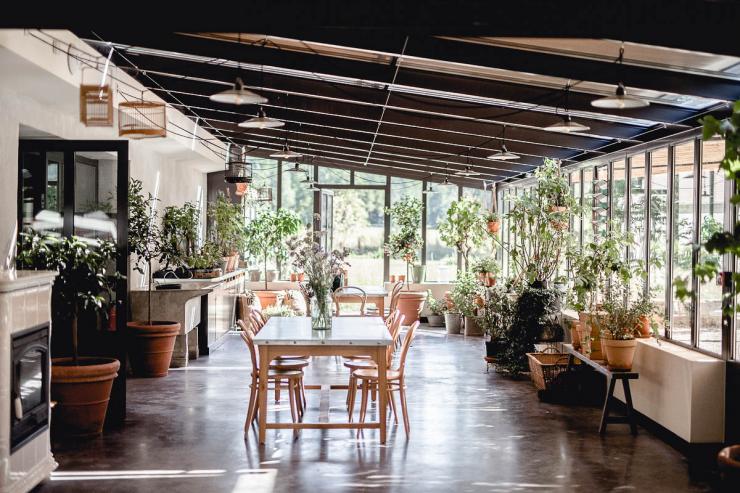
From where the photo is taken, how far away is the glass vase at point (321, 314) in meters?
7.07

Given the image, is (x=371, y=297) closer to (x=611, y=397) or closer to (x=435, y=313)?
(x=435, y=313)

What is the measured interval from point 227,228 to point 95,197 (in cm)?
636

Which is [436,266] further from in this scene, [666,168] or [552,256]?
[666,168]

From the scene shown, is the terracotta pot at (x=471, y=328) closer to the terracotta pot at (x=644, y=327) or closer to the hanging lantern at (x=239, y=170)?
the hanging lantern at (x=239, y=170)

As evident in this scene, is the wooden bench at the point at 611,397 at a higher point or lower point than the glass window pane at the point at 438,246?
lower

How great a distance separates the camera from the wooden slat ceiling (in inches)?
225

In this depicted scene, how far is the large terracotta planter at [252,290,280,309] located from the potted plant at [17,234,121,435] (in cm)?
798

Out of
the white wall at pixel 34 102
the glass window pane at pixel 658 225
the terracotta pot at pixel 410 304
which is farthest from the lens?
the terracotta pot at pixel 410 304

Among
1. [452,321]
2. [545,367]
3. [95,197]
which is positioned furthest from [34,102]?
[452,321]

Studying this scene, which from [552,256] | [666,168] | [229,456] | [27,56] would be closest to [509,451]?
[229,456]

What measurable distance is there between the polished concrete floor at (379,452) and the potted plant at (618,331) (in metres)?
0.65

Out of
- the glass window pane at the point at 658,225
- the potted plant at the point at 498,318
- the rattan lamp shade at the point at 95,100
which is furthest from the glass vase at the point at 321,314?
the potted plant at the point at 498,318

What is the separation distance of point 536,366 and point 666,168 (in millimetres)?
2545

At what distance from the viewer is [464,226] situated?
1384cm
